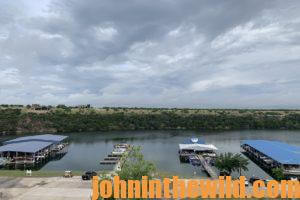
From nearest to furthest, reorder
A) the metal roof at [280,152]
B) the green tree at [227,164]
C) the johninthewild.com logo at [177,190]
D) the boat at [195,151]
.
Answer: the johninthewild.com logo at [177,190]
the green tree at [227,164]
the metal roof at [280,152]
the boat at [195,151]

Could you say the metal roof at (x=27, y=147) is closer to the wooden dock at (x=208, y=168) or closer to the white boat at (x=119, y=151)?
the white boat at (x=119, y=151)

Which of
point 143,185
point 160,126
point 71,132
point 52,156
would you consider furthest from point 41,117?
point 143,185

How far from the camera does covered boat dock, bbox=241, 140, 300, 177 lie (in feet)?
198

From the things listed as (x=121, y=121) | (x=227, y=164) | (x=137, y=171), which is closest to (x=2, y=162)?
(x=227, y=164)

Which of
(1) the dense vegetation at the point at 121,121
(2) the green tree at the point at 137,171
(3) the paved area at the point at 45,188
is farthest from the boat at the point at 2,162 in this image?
(1) the dense vegetation at the point at 121,121

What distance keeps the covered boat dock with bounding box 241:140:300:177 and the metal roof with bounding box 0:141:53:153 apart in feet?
169

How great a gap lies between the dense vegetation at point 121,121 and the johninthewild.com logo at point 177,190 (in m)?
119

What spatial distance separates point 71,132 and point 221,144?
72.7 m

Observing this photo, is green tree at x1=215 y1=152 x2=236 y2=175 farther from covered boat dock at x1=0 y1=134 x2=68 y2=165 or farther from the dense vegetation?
the dense vegetation

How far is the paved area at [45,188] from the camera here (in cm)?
3988

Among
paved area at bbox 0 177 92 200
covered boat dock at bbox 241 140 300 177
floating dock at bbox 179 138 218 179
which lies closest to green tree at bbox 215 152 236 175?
Result: covered boat dock at bbox 241 140 300 177

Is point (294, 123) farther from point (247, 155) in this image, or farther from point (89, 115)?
point (89, 115)

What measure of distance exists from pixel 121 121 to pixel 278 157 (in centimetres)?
10847

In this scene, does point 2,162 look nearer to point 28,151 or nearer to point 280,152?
point 28,151
